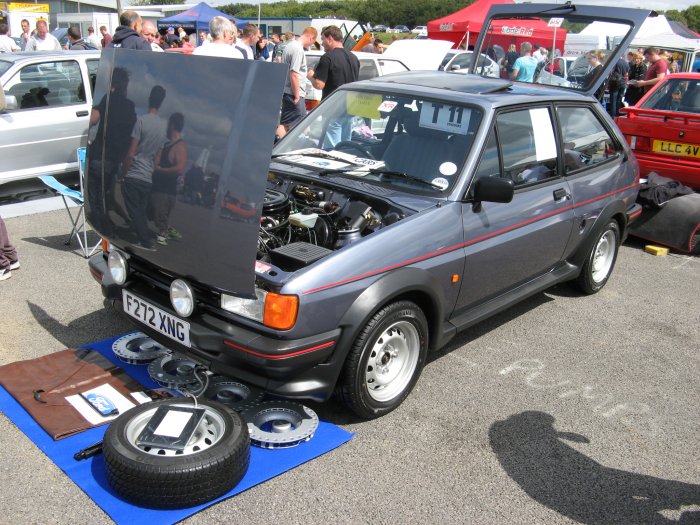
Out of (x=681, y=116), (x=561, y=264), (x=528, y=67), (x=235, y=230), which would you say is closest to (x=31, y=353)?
(x=235, y=230)

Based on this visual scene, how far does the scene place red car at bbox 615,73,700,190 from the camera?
7523 mm

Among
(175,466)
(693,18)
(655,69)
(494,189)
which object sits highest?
(693,18)

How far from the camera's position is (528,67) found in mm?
5805

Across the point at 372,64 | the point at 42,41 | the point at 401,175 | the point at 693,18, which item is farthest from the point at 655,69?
the point at 693,18

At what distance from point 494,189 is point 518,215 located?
2.07 feet

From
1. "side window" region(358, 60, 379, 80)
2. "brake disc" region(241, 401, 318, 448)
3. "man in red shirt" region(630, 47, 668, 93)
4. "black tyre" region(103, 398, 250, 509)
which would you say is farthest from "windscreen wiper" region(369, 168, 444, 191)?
"man in red shirt" region(630, 47, 668, 93)

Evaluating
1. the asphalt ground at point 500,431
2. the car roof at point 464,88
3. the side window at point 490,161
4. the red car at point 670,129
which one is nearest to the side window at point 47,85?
the asphalt ground at point 500,431

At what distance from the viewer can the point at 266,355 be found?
3025 mm

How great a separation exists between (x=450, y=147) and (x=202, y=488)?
97.2 inches

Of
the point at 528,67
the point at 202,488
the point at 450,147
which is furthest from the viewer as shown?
the point at 528,67

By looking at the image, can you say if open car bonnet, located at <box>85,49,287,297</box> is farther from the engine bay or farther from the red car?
the red car

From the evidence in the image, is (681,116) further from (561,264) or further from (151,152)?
(151,152)

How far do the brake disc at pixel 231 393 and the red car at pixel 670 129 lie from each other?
6.16 metres

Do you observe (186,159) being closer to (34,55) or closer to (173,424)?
(173,424)
